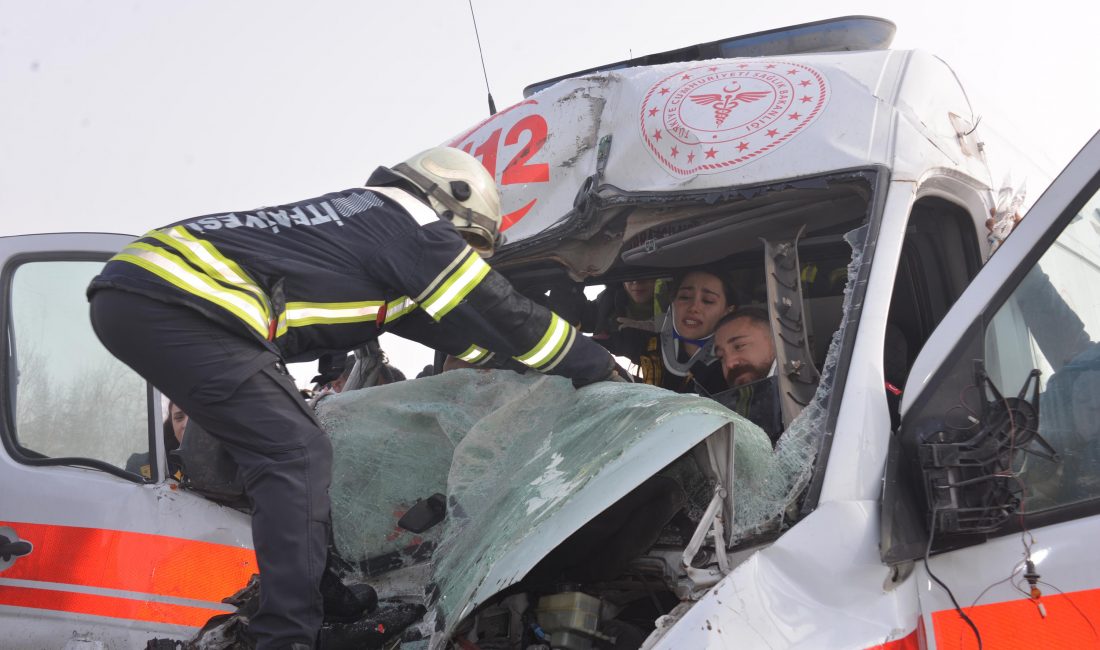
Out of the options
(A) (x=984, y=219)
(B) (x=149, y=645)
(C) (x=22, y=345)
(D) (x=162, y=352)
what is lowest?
(B) (x=149, y=645)

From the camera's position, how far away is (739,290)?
439 centimetres

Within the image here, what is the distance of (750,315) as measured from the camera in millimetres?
3934

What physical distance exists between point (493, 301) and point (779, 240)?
3.57 ft

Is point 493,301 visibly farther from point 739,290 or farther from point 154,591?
point 739,290

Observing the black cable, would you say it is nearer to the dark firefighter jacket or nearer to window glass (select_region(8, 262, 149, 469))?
the dark firefighter jacket

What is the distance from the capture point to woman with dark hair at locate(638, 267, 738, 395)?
13.8ft

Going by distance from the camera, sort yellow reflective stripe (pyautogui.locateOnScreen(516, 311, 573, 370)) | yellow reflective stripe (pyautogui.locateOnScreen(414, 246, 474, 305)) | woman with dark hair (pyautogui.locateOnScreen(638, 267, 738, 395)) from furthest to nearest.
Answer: woman with dark hair (pyautogui.locateOnScreen(638, 267, 738, 395)) < yellow reflective stripe (pyautogui.locateOnScreen(516, 311, 573, 370)) < yellow reflective stripe (pyautogui.locateOnScreen(414, 246, 474, 305))

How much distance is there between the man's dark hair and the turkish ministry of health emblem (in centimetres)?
71

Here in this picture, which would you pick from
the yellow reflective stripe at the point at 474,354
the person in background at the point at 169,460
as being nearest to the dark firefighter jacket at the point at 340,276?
the yellow reflective stripe at the point at 474,354

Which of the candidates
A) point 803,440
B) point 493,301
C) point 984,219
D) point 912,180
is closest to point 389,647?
point 493,301

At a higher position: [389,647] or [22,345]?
[22,345]

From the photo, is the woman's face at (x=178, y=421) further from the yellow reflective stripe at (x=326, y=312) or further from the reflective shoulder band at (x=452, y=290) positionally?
the reflective shoulder band at (x=452, y=290)

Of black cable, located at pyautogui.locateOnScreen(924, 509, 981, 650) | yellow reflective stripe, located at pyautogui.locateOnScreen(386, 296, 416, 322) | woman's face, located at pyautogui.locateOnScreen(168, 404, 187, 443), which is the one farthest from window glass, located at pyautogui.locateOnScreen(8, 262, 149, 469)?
black cable, located at pyautogui.locateOnScreen(924, 509, 981, 650)

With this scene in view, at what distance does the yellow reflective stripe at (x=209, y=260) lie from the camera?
281 cm
